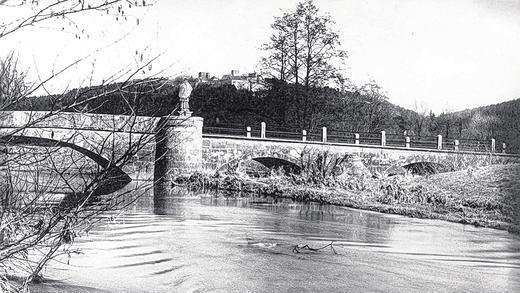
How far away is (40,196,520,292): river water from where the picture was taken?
646cm

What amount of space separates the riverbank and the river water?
0.94 m

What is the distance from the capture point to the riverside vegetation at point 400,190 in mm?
13008

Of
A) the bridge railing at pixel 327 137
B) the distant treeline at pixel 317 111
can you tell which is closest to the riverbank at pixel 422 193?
the bridge railing at pixel 327 137

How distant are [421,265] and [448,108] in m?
42.7

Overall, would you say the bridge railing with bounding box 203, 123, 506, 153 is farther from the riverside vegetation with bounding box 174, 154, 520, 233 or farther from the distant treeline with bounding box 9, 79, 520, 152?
the riverside vegetation with bounding box 174, 154, 520, 233

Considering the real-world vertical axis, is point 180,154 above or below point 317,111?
below

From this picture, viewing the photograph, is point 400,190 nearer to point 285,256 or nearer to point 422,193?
point 422,193

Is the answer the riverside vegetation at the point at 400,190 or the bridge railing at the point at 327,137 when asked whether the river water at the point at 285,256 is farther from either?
the bridge railing at the point at 327,137

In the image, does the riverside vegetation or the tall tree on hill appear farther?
the tall tree on hill

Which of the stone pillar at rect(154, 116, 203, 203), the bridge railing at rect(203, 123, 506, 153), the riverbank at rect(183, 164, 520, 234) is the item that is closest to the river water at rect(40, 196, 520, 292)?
the riverbank at rect(183, 164, 520, 234)

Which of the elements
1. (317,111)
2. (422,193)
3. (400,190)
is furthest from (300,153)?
(422,193)

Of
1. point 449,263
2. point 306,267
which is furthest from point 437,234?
point 306,267

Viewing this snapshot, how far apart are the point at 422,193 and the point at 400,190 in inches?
23.1

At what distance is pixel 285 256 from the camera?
8055 millimetres
